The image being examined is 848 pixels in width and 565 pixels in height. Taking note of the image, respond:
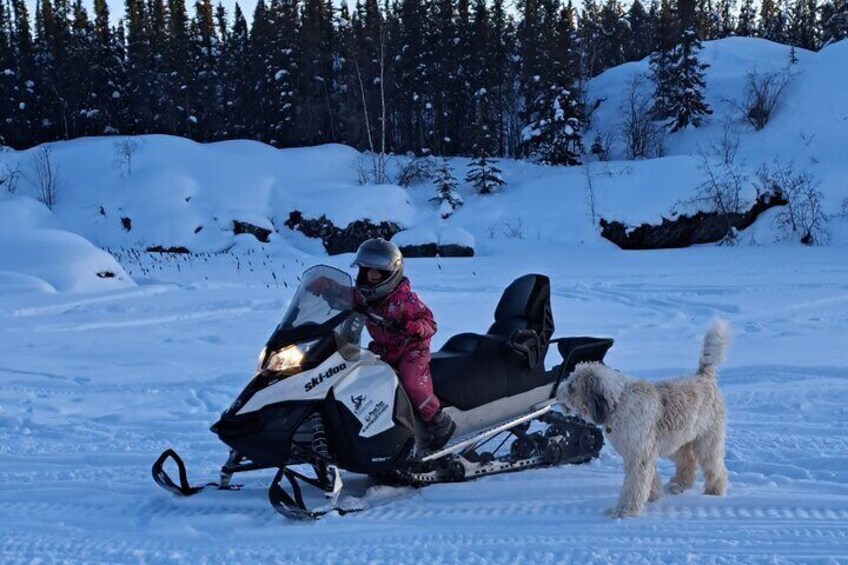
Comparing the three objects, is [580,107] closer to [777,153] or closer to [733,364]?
[777,153]

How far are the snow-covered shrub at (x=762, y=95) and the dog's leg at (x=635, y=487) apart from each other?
2700 cm

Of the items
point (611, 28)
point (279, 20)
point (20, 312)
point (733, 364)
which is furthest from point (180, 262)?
point (611, 28)

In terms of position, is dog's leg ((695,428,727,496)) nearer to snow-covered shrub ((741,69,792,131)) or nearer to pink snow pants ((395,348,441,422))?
pink snow pants ((395,348,441,422))

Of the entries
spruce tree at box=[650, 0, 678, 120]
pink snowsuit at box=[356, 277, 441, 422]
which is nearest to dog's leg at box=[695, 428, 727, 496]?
pink snowsuit at box=[356, 277, 441, 422]

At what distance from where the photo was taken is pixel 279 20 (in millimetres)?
36344

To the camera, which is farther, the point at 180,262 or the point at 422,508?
the point at 180,262

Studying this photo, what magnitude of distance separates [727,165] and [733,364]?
54.4ft

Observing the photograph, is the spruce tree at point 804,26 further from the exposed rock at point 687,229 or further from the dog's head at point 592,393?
the dog's head at point 592,393

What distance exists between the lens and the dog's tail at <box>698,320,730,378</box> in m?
3.78

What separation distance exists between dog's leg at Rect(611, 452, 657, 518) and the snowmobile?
771mm

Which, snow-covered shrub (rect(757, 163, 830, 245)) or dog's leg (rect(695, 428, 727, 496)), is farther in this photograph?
snow-covered shrub (rect(757, 163, 830, 245))

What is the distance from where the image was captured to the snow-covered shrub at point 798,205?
1856cm

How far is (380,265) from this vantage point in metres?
3.91

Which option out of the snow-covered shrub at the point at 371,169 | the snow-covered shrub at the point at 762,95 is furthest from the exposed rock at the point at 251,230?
the snow-covered shrub at the point at 762,95
